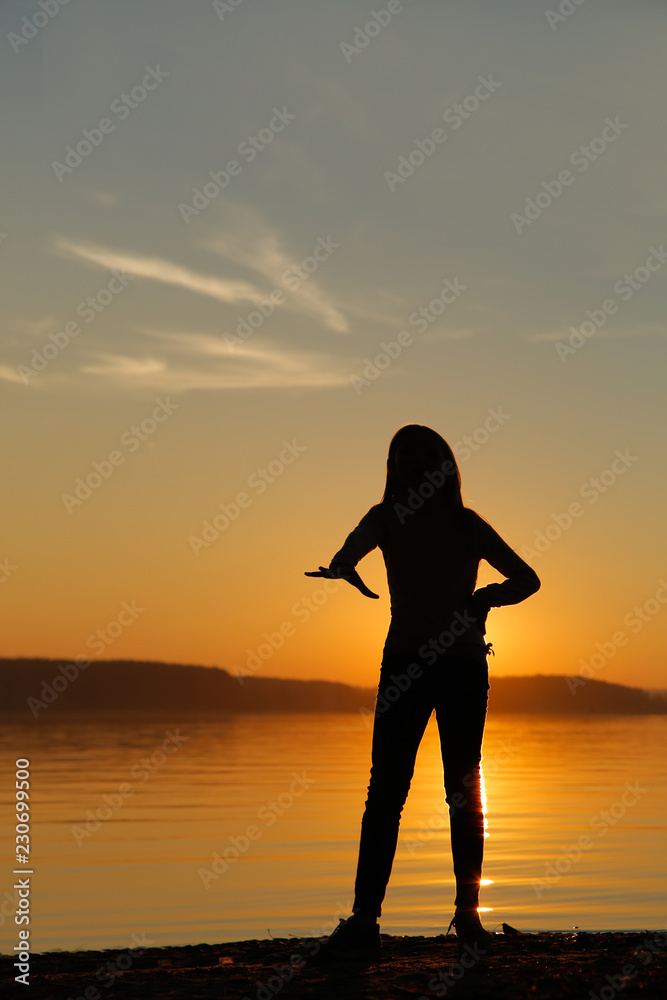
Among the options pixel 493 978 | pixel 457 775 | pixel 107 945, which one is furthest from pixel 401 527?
pixel 107 945

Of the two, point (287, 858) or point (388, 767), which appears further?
point (287, 858)

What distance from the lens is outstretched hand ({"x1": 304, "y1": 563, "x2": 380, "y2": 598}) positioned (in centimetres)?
543

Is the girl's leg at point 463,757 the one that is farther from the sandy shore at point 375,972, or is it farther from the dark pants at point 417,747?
the sandy shore at point 375,972

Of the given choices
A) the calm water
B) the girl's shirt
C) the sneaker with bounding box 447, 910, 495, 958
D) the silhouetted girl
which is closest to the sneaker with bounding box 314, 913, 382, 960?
the silhouetted girl

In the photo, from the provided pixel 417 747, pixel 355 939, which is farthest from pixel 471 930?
pixel 417 747

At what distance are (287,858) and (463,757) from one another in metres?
9.52

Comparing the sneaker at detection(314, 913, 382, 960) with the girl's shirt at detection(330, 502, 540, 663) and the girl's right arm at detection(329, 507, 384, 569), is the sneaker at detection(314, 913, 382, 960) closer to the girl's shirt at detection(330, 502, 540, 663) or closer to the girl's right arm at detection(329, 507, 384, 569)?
the girl's shirt at detection(330, 502, 540, 663)

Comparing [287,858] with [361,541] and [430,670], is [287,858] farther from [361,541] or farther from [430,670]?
[361,541]

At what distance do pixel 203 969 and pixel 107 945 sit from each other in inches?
140

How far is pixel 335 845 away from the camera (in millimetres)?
15742

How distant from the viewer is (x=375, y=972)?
5082mm

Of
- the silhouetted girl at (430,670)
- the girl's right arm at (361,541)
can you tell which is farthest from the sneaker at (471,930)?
the girl's right arm at (361,541)

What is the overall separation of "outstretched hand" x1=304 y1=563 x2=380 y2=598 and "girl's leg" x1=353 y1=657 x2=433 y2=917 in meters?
0.50

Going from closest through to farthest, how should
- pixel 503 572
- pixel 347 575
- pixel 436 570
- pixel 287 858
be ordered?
pixel 347 575 → pixel 436 570 → pixel 503 572 → pixel 287 858
